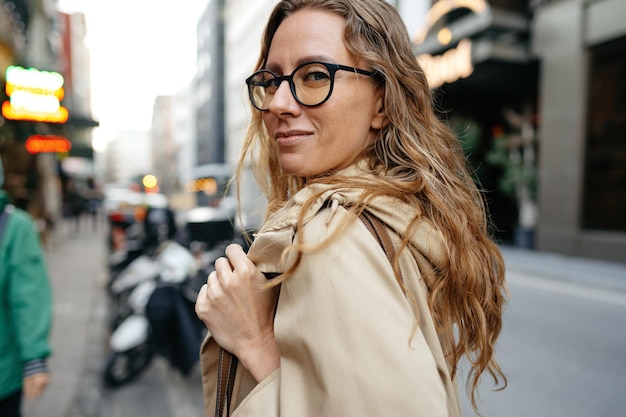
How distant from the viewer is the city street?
3.61 m

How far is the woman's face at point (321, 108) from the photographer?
1.00m

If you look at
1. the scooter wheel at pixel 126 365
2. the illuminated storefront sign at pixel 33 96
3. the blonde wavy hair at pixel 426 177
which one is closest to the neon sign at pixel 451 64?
the illuminated storefront sign at pixel 33 96

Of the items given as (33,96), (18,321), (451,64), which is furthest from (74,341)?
(451,64)

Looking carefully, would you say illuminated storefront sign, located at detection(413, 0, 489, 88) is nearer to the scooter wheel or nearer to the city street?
the city street

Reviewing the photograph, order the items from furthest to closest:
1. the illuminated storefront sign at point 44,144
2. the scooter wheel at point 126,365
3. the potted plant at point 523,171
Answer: the potted plant at point 523,171, the illuminated storefront sign at point 44,144, the scooter wheel at point 126,365

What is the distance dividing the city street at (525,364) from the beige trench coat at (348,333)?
1.23 m

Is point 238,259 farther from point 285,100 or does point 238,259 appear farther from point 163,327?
point 163,327

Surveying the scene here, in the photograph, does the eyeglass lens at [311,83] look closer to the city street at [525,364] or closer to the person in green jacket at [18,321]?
the city street at [525,364]

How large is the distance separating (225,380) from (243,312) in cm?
16

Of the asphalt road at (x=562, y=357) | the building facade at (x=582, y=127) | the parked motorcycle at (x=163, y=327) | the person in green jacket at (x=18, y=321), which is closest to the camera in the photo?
the person in green jacket at (x=18, y=321)

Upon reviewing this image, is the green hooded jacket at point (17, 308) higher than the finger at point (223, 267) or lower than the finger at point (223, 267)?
lower

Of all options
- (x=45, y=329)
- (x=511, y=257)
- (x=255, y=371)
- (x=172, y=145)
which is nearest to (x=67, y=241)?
(x=511, y=257)

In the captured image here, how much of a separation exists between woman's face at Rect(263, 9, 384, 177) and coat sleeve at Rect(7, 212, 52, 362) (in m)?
1.72

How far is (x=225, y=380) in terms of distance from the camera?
40.1 inches
